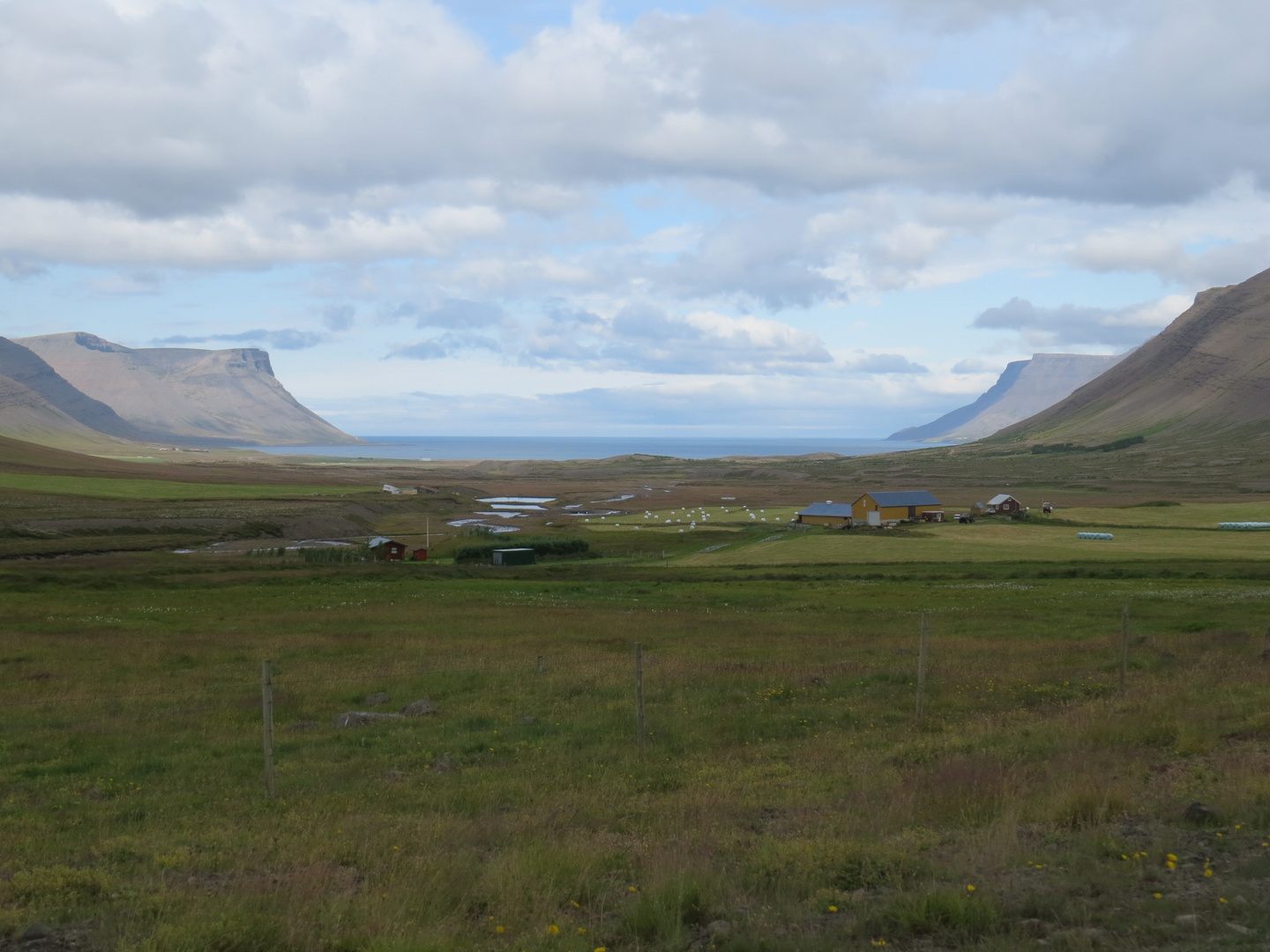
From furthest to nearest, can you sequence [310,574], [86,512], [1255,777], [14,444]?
1. [14,444]
2. [86,512]
3. [310,574]
4. [1255,777]

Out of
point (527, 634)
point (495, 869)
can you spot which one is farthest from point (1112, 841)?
point (527, 634)

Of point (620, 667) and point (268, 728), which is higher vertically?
point (268, 728)

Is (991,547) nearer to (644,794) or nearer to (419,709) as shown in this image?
(419,709)

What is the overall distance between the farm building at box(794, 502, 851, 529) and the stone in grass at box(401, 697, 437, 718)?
83291 millimetres

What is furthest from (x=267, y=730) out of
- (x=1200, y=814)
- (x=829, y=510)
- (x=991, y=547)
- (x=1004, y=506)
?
(x=1004, y=506)

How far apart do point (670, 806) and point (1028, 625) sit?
1018 inches

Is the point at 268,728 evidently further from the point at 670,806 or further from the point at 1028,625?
the point at 1028,625

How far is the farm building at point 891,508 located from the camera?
100 meters

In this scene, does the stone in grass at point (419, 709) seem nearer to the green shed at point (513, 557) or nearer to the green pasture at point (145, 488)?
the green shed at point (513, 557)

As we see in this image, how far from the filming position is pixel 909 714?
17875 millimetres

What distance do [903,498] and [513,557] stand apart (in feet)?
164

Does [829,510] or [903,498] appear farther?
[903,498]

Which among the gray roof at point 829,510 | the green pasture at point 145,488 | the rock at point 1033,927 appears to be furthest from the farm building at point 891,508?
the rock at point 1033,927

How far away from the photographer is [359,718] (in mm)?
18094
